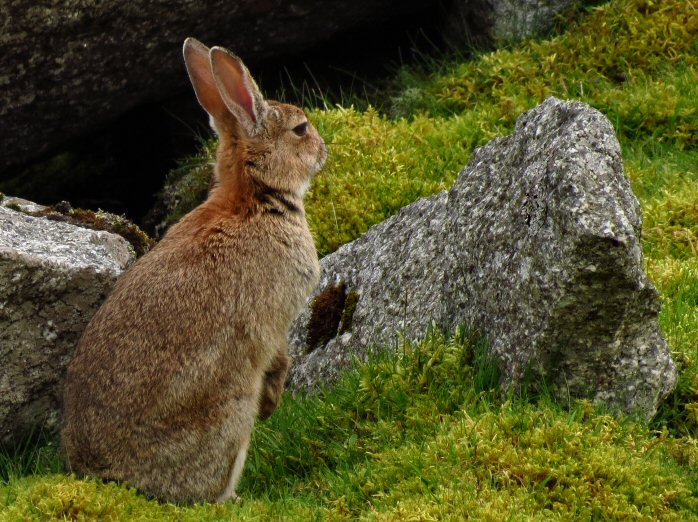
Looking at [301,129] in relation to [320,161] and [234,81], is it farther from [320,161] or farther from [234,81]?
[234,81]

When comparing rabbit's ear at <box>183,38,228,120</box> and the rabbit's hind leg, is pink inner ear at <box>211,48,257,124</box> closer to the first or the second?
rabbit's ear at <box>183,38,228,120</box>

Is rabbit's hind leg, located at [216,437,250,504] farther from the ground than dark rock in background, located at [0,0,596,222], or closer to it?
closer to it

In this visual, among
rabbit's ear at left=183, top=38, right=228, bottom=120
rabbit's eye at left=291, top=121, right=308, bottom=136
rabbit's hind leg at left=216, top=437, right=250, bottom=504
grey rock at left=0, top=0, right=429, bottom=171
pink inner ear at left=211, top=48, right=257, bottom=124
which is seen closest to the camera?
rabbit's hind leg at left=216, top=437, right=250, bottom=504

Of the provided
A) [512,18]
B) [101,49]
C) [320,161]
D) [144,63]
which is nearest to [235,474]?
[320,161]

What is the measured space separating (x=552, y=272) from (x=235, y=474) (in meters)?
2.40

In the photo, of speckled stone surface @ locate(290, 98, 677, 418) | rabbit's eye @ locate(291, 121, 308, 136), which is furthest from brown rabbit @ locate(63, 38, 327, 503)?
speckled stone surface @ locate(290, 98, 677, 418)

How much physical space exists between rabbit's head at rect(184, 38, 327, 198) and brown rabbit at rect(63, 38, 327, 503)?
0.04m

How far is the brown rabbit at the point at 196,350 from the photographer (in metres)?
7.20

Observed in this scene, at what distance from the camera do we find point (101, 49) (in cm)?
1077

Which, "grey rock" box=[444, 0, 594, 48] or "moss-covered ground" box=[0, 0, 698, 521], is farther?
"grey rock" box=[444, 0, 594, 48]

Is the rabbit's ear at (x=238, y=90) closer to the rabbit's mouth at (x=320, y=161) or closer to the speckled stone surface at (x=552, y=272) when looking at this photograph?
the rabbit's mouth at (x=320, y=161)

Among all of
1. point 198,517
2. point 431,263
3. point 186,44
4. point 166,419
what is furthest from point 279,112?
point 198,517

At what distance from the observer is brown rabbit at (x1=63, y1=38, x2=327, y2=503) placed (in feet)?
23.6

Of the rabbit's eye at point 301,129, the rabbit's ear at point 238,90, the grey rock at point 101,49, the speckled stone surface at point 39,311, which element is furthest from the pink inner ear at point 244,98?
the grey rock at point 101,49
